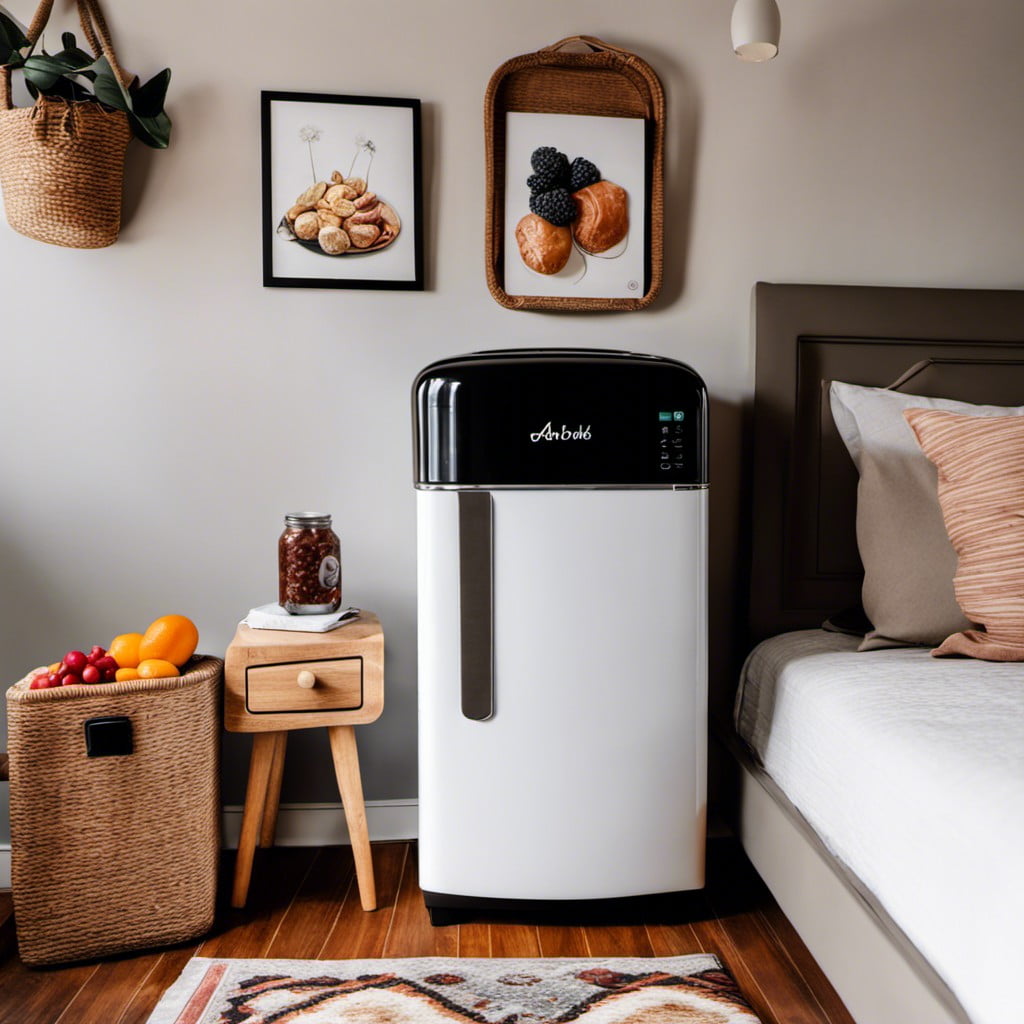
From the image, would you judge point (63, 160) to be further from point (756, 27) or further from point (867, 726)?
point (867, 726)

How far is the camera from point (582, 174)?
2039mm

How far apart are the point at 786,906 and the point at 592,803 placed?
38cm

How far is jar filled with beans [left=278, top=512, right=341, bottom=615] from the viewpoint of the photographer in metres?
1.83

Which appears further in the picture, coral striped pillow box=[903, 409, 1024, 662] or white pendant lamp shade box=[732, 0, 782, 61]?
white pendant lamp shade box=[732, 0, 782, 61]

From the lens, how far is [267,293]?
2016 millimetres

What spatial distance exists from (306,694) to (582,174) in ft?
4.44

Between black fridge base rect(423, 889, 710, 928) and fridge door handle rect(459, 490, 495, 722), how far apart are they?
0.38 m

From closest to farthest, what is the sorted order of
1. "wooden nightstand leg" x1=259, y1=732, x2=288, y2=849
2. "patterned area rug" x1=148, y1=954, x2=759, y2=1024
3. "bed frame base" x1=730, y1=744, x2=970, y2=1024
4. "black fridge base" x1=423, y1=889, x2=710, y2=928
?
1. "bed frame base" x1=730, y1=744, x2=970, y2=1024
2. "patterned area rug" x1=148, y1=954, x2=759, y2=1024
3. "black fridge base" x1=423, y1=889, x2=710, y2=928
4. "wooden nightstand leg" x1=259, y1=732, x2=288, y2=849

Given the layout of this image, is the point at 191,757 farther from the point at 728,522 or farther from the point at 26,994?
the point at 728,522

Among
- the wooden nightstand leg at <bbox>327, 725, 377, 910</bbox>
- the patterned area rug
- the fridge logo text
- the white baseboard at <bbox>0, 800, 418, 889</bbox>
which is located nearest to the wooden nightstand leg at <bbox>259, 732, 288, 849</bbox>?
the white baseboard at <bbox>0, 800, 418, 889</bbox>

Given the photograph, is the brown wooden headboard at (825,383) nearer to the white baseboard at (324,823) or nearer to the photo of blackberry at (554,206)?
the photo of blackberry at (554,206)

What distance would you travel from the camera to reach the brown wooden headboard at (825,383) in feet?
6.75

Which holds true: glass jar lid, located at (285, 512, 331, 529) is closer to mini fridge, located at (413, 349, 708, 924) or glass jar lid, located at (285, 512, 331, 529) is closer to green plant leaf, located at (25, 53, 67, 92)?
mini fridge, located at (413, 349, 708, 924)

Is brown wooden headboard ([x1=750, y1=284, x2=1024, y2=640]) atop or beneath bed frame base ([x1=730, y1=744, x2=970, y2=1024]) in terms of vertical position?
atop
